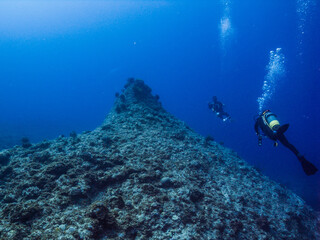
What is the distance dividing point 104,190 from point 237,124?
12279cm

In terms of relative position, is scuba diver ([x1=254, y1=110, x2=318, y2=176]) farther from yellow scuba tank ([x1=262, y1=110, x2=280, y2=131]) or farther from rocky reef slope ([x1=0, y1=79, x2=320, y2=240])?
rocky reef slope ([x1=0, y1=79, x2=320, y2=240])

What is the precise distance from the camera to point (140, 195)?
5.16 metres

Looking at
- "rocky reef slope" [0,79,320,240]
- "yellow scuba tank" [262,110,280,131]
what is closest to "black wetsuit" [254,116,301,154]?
"yellow scuba tank" [262,110,280,131]

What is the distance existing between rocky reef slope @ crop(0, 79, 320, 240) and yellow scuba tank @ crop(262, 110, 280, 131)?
7.81 ft

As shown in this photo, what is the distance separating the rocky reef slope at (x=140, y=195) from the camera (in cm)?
403

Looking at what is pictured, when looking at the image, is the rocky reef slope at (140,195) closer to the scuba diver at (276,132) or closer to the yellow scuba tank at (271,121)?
the scuba diver at (276,132)

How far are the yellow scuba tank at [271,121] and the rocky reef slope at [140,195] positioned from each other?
2381 millimetres

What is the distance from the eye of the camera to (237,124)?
388 feet

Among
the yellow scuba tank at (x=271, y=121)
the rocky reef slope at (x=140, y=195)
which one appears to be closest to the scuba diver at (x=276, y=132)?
the yellow scuba tank at (x=271, y=121)

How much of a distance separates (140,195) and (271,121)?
218 inches

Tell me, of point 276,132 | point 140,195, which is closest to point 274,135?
point 276,132

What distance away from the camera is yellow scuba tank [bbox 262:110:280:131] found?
7.10m

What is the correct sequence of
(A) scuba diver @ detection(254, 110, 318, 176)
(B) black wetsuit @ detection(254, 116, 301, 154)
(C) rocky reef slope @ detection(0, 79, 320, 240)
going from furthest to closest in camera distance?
(B) black wetsuit @ detection(254, 116, 301, 154) → (A) scuba diver @ detection(254, 110, 318, 176) → (C) rocky reef slope @ detection(0, 79, 320, 240)

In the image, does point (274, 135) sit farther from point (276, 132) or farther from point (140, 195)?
point (140, 195)
